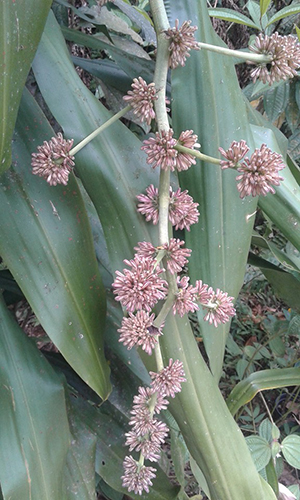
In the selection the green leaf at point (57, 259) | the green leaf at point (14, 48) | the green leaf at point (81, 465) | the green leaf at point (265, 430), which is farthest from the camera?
the green leaf at point (265, 430)

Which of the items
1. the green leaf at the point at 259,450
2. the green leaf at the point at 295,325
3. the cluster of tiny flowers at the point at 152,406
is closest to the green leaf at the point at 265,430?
the green leaf at the point at 259,450

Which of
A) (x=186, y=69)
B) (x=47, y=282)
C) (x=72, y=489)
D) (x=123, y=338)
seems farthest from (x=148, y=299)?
(x=72, y=489)

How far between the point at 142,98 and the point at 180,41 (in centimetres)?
8

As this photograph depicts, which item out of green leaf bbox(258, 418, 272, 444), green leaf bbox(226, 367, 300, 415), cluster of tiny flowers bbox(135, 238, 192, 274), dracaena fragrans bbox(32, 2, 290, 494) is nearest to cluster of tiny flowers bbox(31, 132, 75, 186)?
dracaena fragrans bbox(32, 2, 290, 494)

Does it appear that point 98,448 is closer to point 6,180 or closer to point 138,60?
point 6,180

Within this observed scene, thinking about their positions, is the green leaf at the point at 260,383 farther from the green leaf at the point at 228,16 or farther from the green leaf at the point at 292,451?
the green leaf at the point at 228,16

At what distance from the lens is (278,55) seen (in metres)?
0.38

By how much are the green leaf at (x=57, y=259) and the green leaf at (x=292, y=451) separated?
1.72ft

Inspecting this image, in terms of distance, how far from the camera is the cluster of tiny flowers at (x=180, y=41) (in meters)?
0.40

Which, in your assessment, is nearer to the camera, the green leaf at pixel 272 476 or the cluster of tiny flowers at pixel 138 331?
the cluster of tiny flowers at pixel 138 331

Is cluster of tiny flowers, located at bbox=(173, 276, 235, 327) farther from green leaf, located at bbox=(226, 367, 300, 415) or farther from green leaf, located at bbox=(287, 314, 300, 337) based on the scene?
green leaf, located at bbox=(287, 314, 300, 337)

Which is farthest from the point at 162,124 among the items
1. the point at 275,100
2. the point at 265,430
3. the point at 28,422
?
the point at 265,430

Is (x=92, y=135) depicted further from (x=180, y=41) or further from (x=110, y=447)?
(x=110, y=447)

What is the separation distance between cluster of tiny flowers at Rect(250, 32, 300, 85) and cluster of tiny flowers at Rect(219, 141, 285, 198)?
0.09 m
